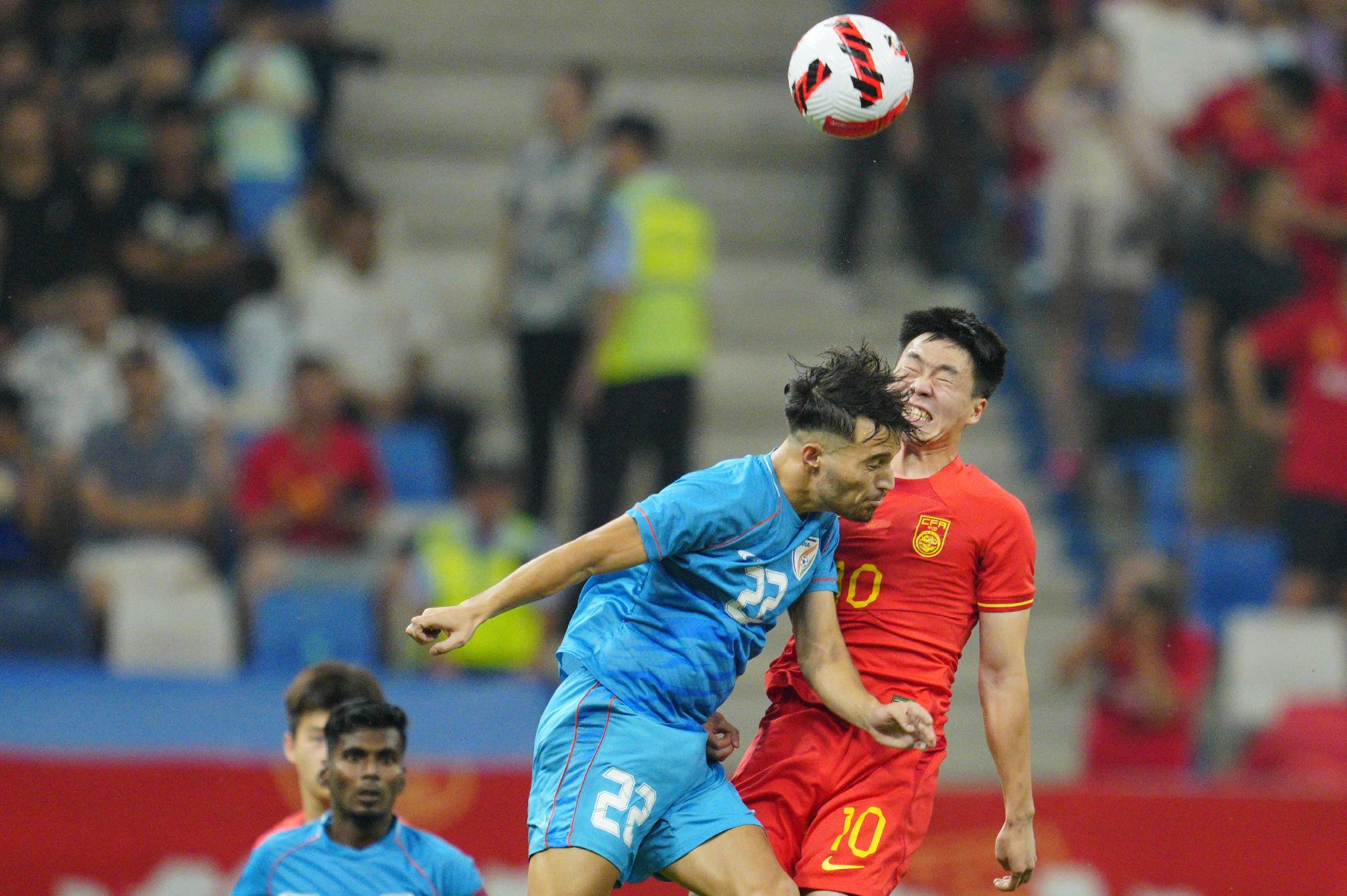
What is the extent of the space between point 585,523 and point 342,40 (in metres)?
4.54

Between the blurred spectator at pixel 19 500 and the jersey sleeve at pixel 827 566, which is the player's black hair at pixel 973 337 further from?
the blurred spectator at pixel 19 500

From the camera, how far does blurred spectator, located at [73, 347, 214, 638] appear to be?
29.5ft

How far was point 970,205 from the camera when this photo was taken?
1049 centimetres

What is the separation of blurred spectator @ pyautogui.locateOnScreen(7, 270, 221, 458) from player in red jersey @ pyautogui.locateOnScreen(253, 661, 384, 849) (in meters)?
4.24

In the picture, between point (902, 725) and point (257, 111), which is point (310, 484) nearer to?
point (257, 111)

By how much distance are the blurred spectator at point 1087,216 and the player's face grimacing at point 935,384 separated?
4827 mm

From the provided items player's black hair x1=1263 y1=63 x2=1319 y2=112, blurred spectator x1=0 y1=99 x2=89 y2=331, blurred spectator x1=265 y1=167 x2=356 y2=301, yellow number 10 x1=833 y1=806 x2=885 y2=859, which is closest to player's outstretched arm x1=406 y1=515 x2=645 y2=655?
yellow number 10 x1=833 y1=806 x2=885 y2=859

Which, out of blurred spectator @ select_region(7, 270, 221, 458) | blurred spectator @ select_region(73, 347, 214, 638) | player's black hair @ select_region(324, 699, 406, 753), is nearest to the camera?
player's black hair @ select_region(324, 699, 406, 753)

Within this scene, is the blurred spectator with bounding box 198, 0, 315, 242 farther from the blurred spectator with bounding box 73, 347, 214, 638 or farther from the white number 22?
the white number 22

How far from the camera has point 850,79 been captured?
4.99 m

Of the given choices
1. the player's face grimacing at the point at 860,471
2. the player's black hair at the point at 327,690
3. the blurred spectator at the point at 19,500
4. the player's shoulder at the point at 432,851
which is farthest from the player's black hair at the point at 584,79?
the player's face grimacing at the point at 860,471

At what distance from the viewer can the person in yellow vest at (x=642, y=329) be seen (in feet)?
29.7

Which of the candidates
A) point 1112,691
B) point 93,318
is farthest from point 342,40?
point 1112,691

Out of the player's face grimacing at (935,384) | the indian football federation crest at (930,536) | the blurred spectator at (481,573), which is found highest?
the blurred spectator at (481,573)
